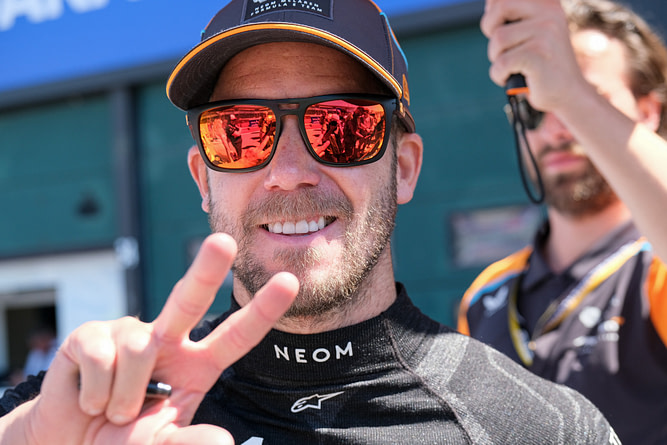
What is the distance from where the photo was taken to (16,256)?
21.8 feet

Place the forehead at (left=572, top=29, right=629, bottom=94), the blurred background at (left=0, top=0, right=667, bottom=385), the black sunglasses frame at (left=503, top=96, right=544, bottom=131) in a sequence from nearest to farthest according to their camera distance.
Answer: the black sunglasses frame at (left=503, top=96, right=544, bottom=131)
the forehead at (left=572, top=29, right=629, bottom=94)
the blurred background at (left=0, top=0, right=667, bottom=385)

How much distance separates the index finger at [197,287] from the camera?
0.89 m

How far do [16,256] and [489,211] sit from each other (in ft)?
16.0

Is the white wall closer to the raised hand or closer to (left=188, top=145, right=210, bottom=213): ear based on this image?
(left=188, top=145, right=210, bottom=213): ear

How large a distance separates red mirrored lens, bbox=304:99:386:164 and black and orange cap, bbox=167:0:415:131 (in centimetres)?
9

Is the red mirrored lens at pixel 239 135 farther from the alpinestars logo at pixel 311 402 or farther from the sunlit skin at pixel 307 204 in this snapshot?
the alpinestars logo at pixel 311 402

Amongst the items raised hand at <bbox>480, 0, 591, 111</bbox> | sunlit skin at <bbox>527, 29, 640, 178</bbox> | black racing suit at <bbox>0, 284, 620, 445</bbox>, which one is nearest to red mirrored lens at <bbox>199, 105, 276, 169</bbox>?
black racing suit at <bbox>0, 284, 620, 445</bbox>

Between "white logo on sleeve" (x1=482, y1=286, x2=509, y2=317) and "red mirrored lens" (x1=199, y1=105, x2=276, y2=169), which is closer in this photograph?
"red mirrored lens" (x1=199, y1=105, x2=276, y2=169)

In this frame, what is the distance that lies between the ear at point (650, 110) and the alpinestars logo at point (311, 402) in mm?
1514

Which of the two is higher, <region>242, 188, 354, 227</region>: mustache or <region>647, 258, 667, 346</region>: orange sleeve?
<region>242, 188, 354, 227</region>: mustache

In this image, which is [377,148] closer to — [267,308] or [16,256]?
[267,308]

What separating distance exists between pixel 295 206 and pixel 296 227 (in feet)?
0.15

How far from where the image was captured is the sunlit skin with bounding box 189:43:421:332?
53.7 inches

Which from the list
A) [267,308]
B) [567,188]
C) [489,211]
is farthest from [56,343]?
[267,308]
